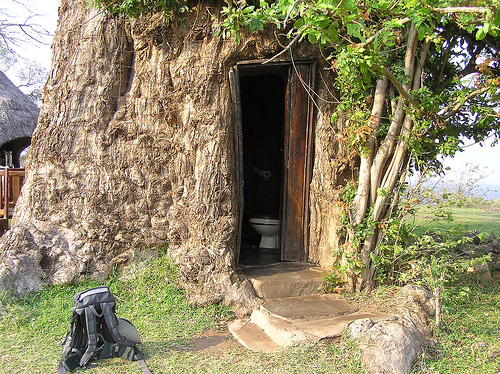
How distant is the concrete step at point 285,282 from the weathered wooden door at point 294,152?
0.35 metres

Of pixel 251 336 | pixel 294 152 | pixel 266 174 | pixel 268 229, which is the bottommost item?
pixel 251 336

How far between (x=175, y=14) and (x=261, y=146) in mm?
3451

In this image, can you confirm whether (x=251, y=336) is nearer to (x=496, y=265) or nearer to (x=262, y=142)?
(x=496, y=265)

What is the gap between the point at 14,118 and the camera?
9.83 meters

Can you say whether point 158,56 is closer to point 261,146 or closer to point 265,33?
point 265,33

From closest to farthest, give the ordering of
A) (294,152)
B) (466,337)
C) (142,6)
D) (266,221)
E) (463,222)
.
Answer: (466,337) < (142,6) < (294,152) < (266,221) < (463,222)

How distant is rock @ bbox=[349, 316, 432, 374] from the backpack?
162cm

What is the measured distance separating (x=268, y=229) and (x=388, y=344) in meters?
2.97

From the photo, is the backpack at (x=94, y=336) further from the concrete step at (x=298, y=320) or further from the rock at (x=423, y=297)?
the rock at (x=423, y=297)

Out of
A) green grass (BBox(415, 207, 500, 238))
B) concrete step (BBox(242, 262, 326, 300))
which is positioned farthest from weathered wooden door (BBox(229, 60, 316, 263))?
green grass (BBox(415, 207, 500, 238))

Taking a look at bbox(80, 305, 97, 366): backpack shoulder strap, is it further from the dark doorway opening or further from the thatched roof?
the thatched roof

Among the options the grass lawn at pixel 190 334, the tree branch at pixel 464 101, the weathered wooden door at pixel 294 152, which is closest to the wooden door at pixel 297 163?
the weathered wooden door at pixel 294 152

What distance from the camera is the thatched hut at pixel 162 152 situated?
4.36 metres

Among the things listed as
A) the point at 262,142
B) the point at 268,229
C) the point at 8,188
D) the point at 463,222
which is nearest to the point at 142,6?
the point at 268,229
